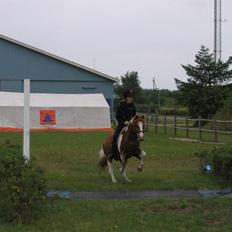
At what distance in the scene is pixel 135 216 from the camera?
8438 millimetres

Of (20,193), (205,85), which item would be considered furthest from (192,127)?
(20,193)

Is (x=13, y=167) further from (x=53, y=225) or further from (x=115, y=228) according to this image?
(x=115, y=228)

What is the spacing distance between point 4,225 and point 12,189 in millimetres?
523

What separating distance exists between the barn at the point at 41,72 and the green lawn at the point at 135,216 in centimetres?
3488

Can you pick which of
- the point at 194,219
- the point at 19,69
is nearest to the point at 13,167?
the point at 194,219

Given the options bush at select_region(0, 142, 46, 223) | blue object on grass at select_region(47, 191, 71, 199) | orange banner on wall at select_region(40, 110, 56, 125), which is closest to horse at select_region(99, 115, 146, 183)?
blue object on grass at select_region(47, 191, 71, 199)

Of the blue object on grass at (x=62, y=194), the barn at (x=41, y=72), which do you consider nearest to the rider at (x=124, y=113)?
the blue object on grass at (x=62, y=194)

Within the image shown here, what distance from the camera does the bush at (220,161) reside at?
12.1m

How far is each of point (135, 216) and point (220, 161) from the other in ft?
14.7

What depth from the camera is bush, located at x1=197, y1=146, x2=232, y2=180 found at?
39.7 ft

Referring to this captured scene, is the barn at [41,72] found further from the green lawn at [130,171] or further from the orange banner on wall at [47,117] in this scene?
the green lawn at [130,171]

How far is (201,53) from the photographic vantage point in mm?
47531

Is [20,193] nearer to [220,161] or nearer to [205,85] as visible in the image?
[220,161]

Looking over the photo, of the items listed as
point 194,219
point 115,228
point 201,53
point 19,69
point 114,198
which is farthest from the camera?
point 201,53
